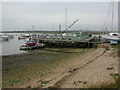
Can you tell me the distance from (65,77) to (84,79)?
1.23 meters

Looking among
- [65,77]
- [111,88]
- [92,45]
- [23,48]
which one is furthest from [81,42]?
[111,88]

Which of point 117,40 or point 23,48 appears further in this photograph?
point 23,48

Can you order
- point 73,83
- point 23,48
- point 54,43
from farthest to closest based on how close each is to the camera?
point 54,43 < point 23,48 < point 73,83

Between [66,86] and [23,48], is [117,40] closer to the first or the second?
[23,48]

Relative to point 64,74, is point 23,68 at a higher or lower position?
lower

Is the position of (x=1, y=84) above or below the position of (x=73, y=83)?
below

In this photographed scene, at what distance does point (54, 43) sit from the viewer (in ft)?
121

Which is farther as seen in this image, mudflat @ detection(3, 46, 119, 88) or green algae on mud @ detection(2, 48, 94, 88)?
green algae on mud @ detection(2, 48, 94, 88)

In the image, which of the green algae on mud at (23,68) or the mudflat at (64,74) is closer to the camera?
the mudflat at (64,74)

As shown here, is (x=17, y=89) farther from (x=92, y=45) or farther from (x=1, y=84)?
(x=92, y=45)

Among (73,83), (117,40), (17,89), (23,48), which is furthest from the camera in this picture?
(23,48)

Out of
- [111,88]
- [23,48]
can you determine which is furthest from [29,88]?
[23,48]

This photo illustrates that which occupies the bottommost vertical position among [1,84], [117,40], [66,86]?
[1,84]

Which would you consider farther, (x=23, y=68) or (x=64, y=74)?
(x=23, y=68)
